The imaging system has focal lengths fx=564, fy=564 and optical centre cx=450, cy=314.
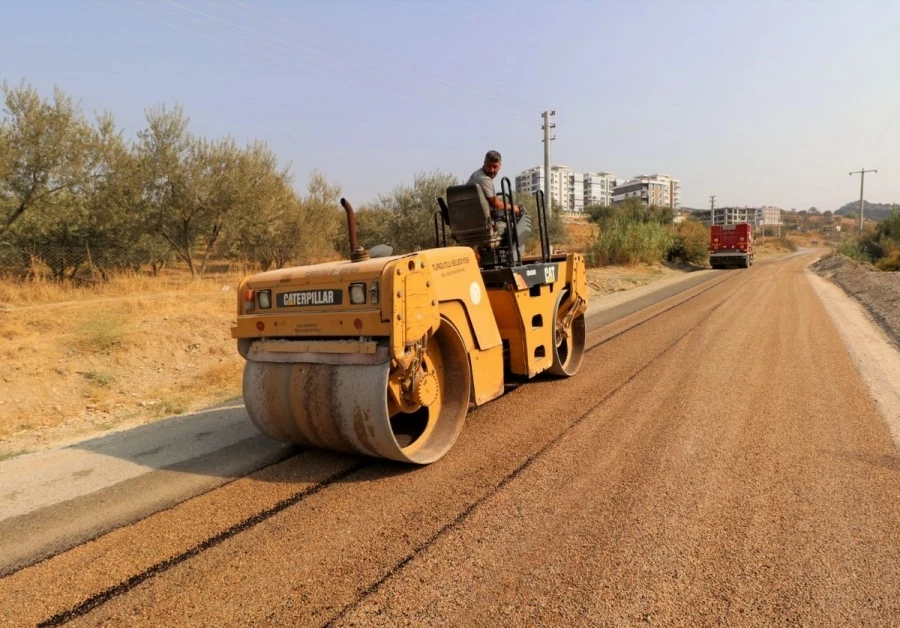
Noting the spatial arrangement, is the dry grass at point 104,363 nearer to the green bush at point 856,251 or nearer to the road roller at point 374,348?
the road roller at point 374,348

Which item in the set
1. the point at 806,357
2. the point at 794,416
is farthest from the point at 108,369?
the point at 806,357

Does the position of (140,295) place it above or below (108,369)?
above

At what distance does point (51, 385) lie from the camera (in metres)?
7.35

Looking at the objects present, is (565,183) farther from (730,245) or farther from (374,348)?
(374,348)

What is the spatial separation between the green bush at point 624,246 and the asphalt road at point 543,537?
2485 centimetres

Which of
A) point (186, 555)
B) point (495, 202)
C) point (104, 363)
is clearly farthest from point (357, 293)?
point (104, 363)

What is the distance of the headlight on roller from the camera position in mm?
3803

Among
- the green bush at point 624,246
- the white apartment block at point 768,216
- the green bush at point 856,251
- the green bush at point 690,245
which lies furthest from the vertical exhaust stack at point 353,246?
the white apartment block at point 768,216

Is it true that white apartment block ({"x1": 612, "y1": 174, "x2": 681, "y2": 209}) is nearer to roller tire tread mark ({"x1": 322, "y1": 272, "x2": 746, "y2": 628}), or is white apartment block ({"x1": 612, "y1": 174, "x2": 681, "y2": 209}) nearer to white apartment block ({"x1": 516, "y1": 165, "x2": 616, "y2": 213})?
white apartment block ({"x1": 516, "y1": 165, "x2": 616, "y2": 213})

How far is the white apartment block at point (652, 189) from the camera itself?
450 feet

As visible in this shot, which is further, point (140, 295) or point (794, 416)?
point (140, 295)

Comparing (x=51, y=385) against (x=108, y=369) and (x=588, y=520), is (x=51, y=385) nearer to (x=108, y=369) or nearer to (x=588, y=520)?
(x=108, y=369)

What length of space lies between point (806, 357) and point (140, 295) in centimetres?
1256

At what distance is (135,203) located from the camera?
17.7 meters
